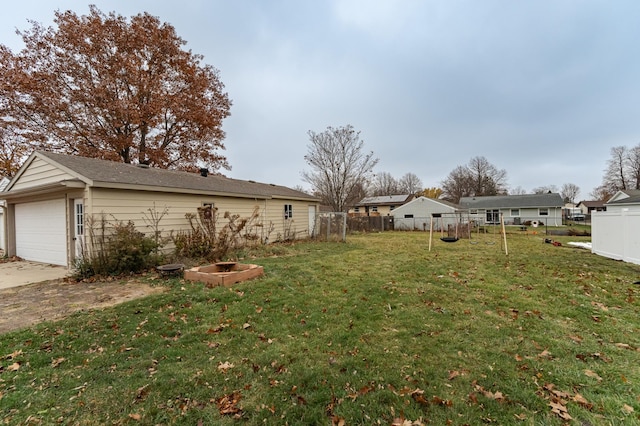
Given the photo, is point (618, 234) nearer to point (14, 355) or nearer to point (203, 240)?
point (203, 240)

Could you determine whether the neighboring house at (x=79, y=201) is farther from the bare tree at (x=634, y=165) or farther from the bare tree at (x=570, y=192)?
the bare tree at (x=570, y=192)

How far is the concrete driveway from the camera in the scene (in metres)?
6.63

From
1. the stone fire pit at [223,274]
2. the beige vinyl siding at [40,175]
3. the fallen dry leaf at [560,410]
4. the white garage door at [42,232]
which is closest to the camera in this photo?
the fallen dry leaf at [560,410]

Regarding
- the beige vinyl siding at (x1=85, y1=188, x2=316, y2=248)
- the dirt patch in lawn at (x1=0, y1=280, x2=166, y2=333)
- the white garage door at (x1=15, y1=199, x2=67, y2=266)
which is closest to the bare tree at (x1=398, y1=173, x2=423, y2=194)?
the beige vinyl siding at (x1=85, y1=188, x2=316, y2=248)

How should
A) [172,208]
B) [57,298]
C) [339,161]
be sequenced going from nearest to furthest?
[57,298], [172,208], [339,161]

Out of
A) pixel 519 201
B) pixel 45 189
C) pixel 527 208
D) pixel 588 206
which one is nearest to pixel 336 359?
pixel 45 189

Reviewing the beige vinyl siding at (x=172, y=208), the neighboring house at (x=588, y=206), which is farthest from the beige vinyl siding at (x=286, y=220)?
the neighboring house at (x=588, y=206)

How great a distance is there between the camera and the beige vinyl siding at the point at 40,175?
8188 mm

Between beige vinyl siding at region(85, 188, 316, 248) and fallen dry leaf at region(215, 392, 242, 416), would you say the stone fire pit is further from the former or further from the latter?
fallen dry leaf at region(215, 392, 242, 416)

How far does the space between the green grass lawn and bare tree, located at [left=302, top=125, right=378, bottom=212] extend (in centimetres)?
2020

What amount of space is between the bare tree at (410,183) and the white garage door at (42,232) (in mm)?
50873

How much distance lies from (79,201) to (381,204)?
33.7m

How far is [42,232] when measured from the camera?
911 centimetres

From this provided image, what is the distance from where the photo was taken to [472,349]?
323cm
